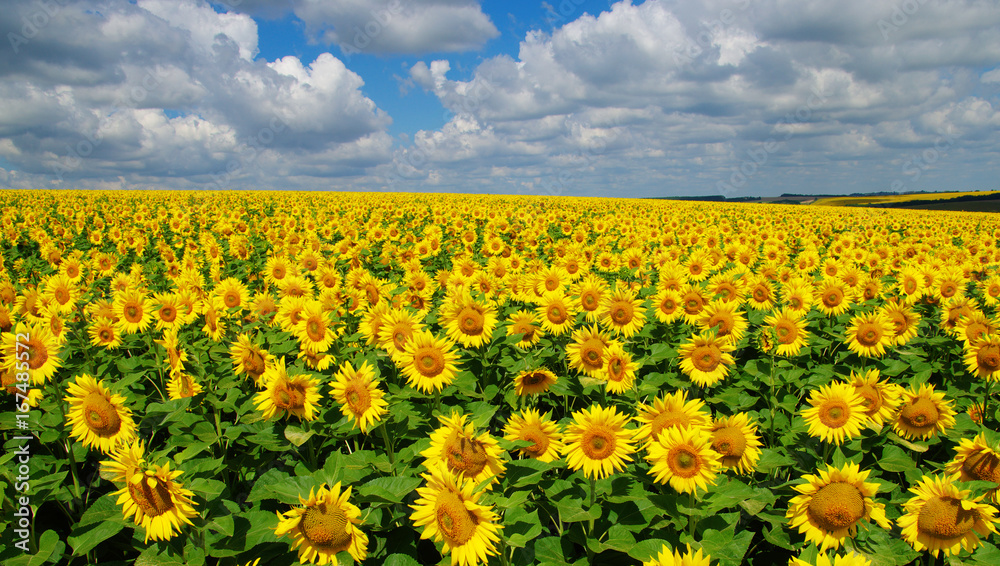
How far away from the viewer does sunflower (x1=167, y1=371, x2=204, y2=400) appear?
13.5 ft

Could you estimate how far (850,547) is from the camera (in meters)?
2.77

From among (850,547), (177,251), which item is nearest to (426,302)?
(850,547)

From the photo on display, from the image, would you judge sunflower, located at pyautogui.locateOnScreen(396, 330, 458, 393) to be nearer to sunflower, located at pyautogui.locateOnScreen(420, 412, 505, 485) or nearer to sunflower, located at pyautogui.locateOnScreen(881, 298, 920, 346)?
sunflower, located at pyautogui.locateOnScreen(420, 412, 505, 485)

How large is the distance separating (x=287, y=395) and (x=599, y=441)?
7.02 ft

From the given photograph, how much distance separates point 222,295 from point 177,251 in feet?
31.1

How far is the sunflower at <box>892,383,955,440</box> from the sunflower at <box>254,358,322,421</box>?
14.8 feet

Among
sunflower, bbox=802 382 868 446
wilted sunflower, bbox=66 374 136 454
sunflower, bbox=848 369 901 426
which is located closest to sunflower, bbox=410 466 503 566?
wilted sunflower, bbox=66 374 136 454

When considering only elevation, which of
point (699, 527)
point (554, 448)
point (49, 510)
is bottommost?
point (49, 510)

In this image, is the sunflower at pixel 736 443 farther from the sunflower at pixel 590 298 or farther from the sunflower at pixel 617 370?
the sunflower at pixel 590 298

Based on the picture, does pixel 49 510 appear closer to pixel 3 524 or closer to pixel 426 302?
pixel 3 524

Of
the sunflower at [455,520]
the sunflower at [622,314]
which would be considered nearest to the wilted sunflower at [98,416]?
the sunflower at [455,520]

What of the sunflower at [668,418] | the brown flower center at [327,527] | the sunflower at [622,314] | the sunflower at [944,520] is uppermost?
the sunflower at [622,314]

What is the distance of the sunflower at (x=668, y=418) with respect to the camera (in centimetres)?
295

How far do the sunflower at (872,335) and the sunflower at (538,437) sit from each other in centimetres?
410
